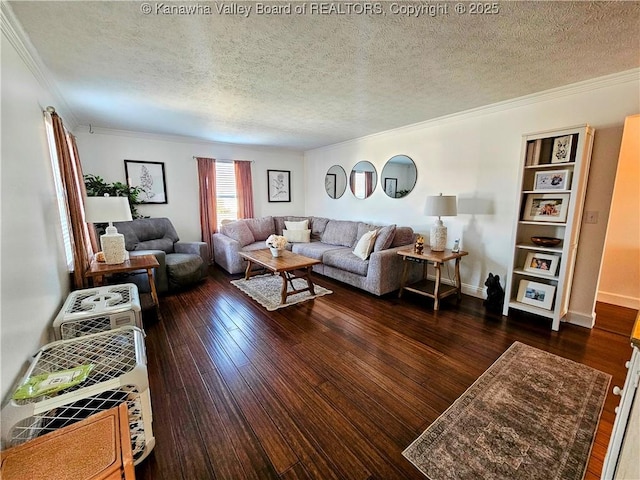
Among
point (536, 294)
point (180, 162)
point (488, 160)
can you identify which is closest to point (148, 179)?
point (180, 162)

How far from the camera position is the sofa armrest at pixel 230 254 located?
4578 millimetres

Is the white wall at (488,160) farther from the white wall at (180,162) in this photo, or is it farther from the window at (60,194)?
the window at (60,194)

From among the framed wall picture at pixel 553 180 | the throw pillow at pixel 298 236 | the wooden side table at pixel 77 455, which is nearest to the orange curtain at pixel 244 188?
the throw pillow at pixel 298 236

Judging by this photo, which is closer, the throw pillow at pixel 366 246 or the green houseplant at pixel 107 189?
the throw pillow at pixel 366 246

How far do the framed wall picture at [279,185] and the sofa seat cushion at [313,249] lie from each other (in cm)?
157

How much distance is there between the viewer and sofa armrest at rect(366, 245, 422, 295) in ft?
11.5

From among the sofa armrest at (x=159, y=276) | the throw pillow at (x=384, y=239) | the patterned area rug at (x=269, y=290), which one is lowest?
the patterned area rug at (x=269, y=290)

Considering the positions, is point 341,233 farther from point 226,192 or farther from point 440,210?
point 226,192

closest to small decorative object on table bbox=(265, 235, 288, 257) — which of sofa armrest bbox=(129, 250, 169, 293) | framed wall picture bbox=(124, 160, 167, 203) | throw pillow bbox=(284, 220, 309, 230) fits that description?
sofa armrest bbox=(129, 250, 169, 293)

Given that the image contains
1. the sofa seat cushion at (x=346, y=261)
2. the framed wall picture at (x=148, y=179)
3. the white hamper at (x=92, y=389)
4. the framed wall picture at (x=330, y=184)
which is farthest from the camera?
the framed wall picture at (x=330, y=184)

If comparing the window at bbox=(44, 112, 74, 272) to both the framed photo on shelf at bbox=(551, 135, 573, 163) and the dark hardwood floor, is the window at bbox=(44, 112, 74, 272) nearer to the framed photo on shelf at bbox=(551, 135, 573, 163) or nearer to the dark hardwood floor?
the dark hardwood floor

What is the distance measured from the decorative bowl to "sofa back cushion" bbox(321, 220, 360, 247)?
95.6 inches

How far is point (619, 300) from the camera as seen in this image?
331 centimetres

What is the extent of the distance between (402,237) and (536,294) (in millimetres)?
1664
